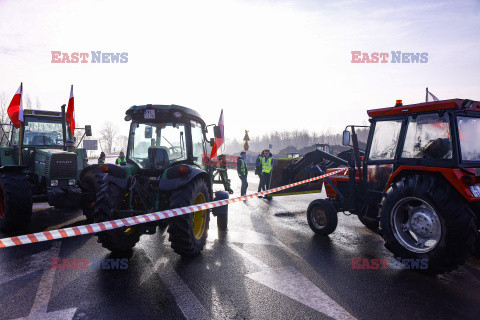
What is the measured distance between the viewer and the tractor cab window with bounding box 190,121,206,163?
5309mm

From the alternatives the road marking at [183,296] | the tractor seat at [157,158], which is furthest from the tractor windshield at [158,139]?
the road marking at [183,296]

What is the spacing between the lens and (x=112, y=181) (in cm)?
406

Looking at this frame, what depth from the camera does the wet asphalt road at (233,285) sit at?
2938mm

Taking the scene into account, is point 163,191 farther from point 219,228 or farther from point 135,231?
point 219,228

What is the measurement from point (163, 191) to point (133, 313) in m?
1.69

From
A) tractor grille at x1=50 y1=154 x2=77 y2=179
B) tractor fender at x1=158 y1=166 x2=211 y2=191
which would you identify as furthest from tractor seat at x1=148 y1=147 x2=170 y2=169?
tractor grille at x1=50 y1=154 x2=77 y2=179

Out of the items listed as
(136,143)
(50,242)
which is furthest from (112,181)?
(50,242)

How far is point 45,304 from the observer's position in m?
3.05

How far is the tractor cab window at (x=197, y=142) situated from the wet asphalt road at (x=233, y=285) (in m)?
1.70

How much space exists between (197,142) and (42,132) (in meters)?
4.99

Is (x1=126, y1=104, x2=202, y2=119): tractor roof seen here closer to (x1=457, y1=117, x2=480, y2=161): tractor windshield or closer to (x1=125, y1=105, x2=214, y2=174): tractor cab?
(x1=125, y1=105, x2=214, y2=174): tractor cab

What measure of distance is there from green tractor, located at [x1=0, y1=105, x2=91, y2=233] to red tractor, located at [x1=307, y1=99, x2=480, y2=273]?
6.14m

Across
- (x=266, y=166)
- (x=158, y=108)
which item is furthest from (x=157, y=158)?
(x=266, y=166)

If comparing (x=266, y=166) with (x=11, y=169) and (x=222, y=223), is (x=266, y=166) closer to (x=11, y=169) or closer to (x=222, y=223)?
(x=222, y=223)
